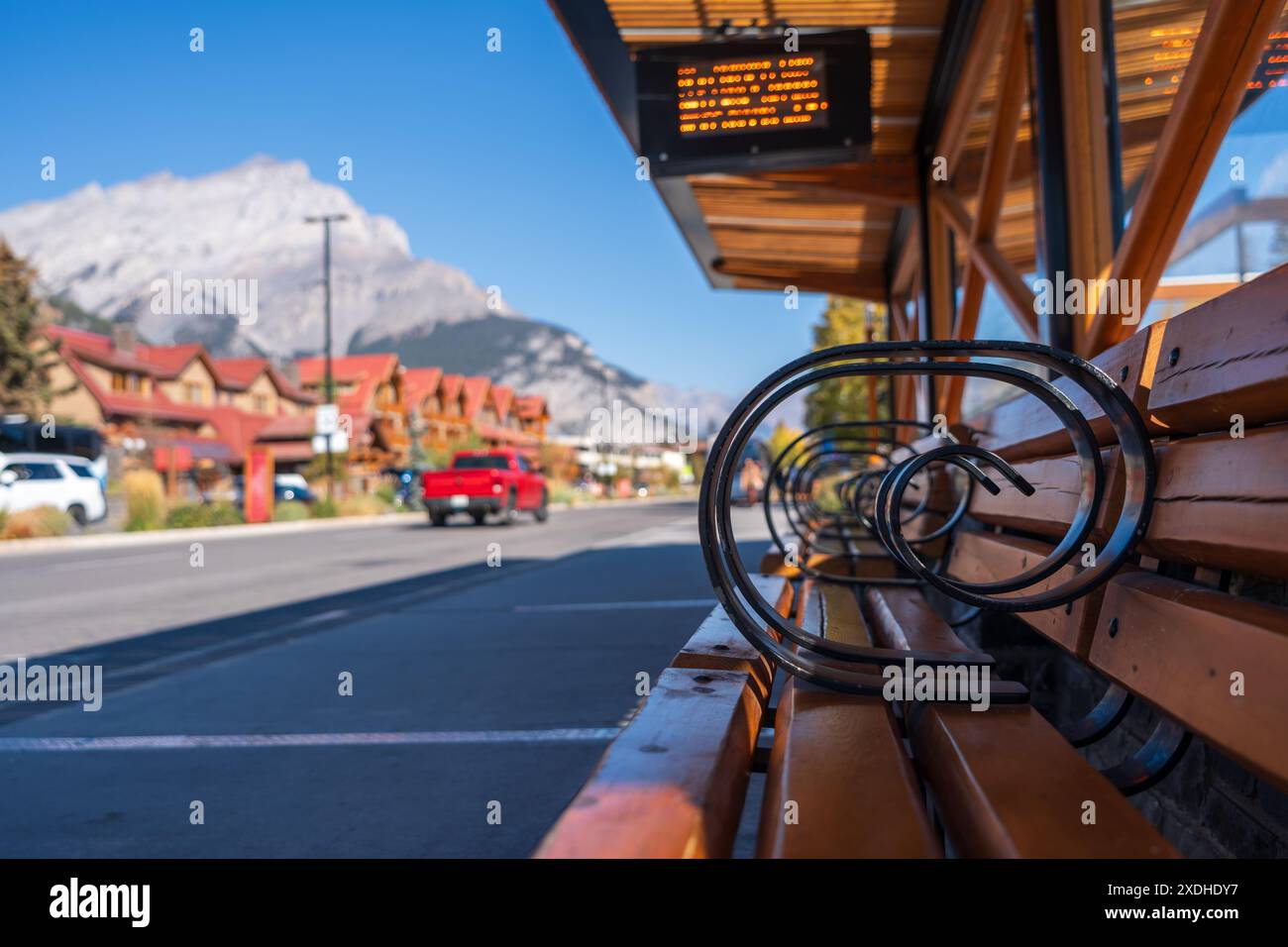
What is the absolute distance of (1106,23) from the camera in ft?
13.0

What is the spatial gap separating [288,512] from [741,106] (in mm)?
24432

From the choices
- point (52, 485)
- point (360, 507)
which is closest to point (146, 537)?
point (52, 485)

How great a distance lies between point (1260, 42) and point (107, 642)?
254 inches

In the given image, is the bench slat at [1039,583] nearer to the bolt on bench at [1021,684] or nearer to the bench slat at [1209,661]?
the bolt on bench at [1021,684]

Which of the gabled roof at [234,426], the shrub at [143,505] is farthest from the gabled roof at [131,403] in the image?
the shrub at [143,505]

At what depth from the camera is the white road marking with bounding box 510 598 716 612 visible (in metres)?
7.46

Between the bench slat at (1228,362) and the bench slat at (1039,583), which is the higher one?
the bench slat at (1228,362)

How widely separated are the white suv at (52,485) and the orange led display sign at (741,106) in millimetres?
19610

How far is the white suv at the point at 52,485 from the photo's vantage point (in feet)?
73.7

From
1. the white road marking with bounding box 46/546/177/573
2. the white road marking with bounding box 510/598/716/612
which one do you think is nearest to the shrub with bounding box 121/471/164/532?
the white road marking with bounding box 46/546/177/573

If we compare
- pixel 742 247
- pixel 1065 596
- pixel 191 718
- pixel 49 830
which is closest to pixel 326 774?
pixel 49 830

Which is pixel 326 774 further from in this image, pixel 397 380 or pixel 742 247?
pixel 397 380

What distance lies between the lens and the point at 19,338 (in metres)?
Result: 40.8

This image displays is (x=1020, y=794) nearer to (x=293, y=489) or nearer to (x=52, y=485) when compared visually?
(x=52, y=485)
